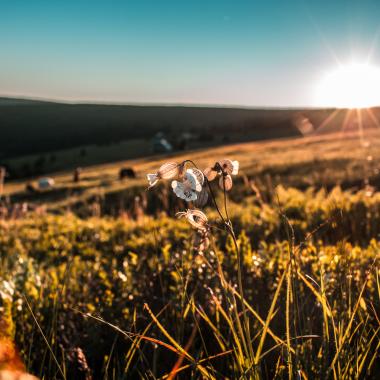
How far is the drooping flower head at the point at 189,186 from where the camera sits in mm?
1445

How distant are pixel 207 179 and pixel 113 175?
114 ft

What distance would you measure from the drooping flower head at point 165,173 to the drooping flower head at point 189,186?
9 cm

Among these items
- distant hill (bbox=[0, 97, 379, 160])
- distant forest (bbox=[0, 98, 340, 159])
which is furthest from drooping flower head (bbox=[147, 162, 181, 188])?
distant forest (bbox=[0, 98, 340, 159])

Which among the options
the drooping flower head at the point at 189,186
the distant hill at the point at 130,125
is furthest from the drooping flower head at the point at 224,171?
the distant hill at the point at 130,125

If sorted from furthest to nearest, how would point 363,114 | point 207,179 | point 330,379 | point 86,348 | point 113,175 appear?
1. point 363,114
2. point 113,175
3. point 86,348
4. point 330,379
5. point 207,179

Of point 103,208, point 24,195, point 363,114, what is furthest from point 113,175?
point 363,114

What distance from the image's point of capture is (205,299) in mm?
3812

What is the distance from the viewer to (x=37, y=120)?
103m

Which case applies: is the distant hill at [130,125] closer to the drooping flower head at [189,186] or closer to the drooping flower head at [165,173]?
the drooping flower head at [165,173]

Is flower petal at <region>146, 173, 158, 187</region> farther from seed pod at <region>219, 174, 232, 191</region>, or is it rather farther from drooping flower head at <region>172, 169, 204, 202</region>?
seed pod at <region>219, 174, 232, 191</region>

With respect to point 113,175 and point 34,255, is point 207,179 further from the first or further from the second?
point 113,175

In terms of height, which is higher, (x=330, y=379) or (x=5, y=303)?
(x=330, y=379)

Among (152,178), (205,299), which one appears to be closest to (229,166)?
(152,178)

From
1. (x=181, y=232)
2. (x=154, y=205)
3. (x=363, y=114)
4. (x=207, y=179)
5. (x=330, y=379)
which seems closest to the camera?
(x=207, y=179)
